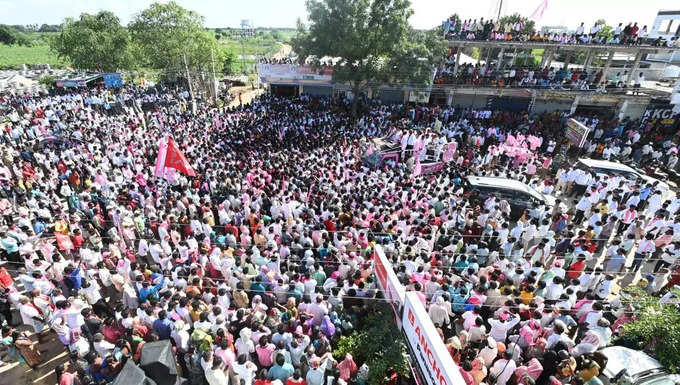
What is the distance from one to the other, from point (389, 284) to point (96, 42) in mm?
35275

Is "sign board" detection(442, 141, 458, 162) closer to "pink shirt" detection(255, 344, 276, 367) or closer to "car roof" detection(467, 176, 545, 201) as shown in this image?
"car roof" detection(467, 176, 545, 201)

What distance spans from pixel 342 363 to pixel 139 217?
657cm

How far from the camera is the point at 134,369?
4484 millimetres

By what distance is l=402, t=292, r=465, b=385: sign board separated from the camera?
368 cm

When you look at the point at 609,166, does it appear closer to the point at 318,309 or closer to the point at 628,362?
the point at 628,362

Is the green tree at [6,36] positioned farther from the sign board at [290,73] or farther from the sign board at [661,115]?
the sign board at [661,115]

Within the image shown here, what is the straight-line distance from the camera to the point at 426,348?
165 inches

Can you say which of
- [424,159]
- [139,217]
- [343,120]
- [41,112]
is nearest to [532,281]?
[424,159]

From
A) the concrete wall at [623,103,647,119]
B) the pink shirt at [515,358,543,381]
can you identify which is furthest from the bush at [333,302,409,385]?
the concrete wall at [623,103,647,119]

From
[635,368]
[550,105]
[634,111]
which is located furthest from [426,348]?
[634,111]

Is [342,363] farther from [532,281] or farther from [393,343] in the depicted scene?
[532,281]

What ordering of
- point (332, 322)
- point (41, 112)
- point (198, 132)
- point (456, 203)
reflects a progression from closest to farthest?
point (332, 322) < point (456, 203) < point (198, 132) < point (41, 112)

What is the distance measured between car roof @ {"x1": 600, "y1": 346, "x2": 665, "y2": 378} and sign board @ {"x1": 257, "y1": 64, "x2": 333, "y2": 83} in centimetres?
2008

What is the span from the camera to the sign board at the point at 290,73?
22.4 m
